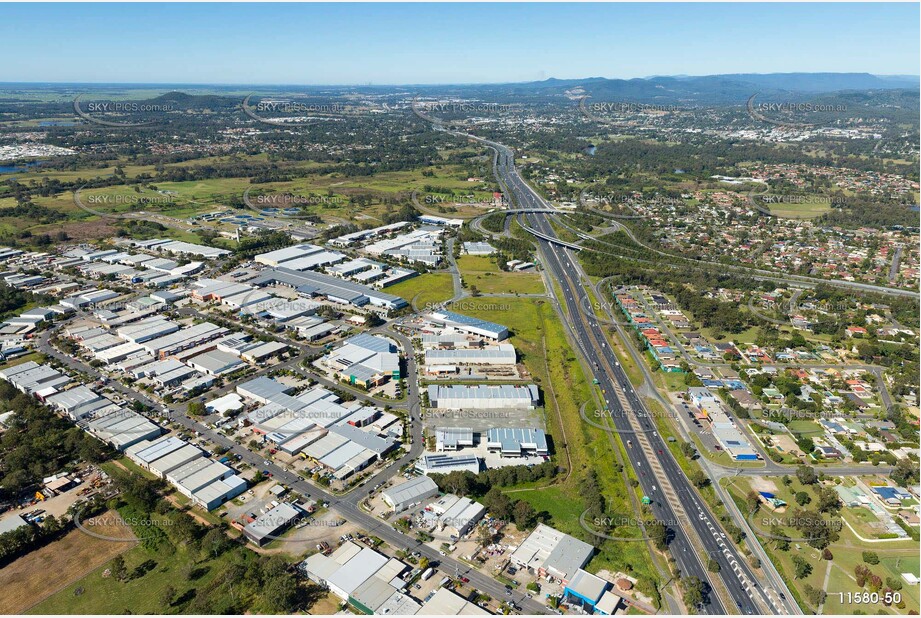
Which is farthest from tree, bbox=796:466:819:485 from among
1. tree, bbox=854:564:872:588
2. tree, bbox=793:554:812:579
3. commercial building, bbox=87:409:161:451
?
commercial building, bbox=87:409:161:451

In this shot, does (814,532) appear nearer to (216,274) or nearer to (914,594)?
(914,594)

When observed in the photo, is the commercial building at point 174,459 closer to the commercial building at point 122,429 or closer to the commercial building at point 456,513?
the commercial building at point 122,429

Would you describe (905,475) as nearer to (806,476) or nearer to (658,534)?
(806,476)

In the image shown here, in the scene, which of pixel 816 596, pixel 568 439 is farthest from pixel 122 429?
pixel 816 596

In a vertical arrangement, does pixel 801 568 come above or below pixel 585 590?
below

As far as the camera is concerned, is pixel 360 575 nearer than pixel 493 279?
Yes

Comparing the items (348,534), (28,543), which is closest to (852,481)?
(348,534)

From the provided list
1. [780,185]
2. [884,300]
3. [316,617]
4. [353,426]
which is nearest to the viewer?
[316,617]
